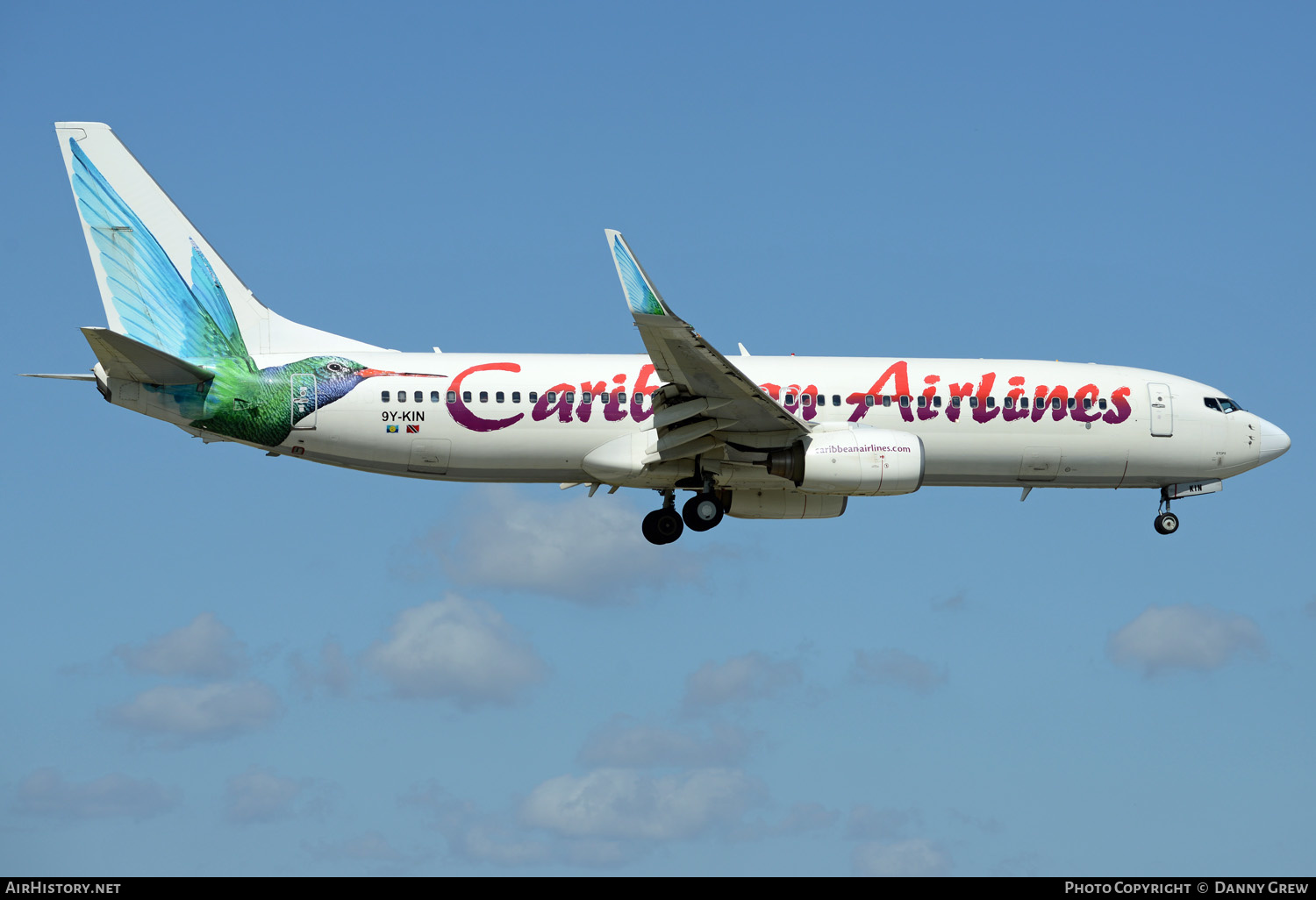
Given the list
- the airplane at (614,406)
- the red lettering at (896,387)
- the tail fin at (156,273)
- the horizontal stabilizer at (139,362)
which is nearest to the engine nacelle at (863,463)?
the airplane at (614,406)

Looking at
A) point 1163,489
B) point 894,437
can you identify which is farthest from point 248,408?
point 1163,489

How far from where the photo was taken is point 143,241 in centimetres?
3934

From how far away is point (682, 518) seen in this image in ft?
130

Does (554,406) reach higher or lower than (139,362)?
higher

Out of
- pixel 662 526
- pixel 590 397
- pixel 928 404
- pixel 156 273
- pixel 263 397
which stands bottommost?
pixel 662 526

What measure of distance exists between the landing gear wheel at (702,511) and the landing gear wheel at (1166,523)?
11.9 m

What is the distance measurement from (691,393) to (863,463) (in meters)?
4.30

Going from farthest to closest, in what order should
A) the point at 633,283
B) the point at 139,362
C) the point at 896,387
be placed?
the point at 896,387 → the point at 139,362 → the point at 633,283

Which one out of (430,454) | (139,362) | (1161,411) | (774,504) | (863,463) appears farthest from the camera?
(1161,411)

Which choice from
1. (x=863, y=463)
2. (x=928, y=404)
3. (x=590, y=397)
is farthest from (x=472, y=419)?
(x=928, y=404)

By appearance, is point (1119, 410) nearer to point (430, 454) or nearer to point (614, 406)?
point (614, 406)

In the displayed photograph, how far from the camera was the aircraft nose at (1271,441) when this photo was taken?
41.8 metres

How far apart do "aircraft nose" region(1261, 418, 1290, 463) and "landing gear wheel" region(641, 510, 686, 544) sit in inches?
620

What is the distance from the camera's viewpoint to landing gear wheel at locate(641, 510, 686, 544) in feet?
129
